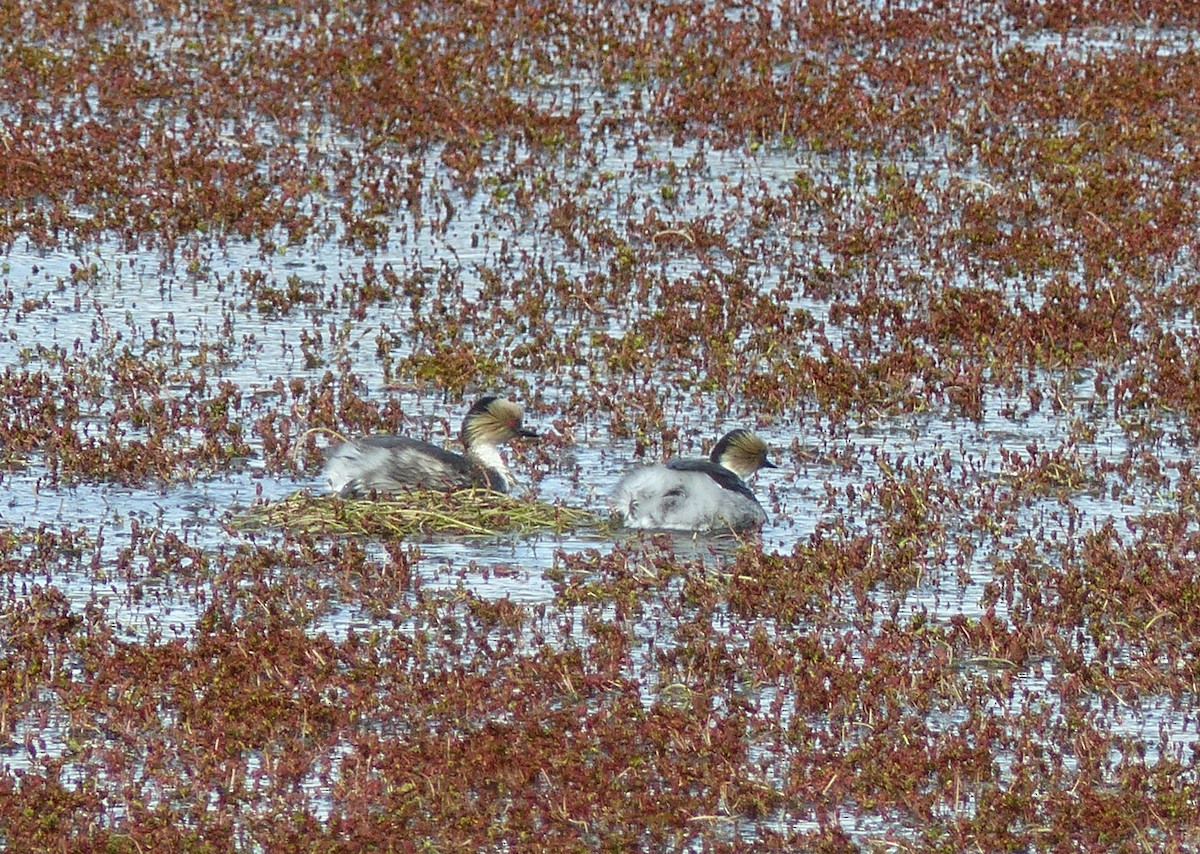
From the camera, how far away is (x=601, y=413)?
14445 millimetres

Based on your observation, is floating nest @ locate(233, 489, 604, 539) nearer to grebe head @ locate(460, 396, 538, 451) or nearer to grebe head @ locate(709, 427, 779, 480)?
grebe head @ locate(460, 396, 538, 451)

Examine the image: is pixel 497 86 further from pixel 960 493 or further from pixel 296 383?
pixel 960 493

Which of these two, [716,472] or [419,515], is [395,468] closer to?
[419,515]

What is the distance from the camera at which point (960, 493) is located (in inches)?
511

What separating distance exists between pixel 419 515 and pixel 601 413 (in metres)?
2.45

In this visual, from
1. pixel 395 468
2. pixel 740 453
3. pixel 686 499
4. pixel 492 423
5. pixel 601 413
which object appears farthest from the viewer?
pixel 601 413

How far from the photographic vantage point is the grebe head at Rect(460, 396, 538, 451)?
12914mm

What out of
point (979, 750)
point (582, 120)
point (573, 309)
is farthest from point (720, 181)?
point (979, 750)

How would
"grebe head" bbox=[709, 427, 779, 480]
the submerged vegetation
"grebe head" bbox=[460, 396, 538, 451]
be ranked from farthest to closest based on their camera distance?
"grebe head" bbox=[460, 396, 538, 451], "grebe head" bbox=[709, 427, 779, 480], the submerged vegetation

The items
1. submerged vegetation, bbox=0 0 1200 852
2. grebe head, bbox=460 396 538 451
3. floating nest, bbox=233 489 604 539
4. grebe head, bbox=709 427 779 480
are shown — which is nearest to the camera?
submerged vegetation, bbox=0 0 1200 852

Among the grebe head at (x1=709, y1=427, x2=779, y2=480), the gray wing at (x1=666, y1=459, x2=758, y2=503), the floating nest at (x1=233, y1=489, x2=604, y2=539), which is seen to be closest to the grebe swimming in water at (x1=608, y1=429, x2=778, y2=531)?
the gray wing at (x1=666, y1=459, x2=758, y2=503)

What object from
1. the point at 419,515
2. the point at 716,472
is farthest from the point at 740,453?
the point at 419,515

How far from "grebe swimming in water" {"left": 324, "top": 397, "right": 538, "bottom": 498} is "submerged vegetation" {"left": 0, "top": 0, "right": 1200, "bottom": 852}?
0.28m

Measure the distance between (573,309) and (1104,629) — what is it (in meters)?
6.35
